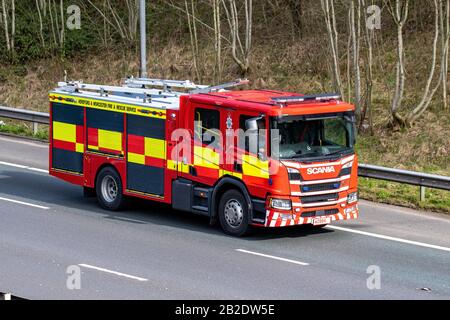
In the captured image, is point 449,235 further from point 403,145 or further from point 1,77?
point 1,77

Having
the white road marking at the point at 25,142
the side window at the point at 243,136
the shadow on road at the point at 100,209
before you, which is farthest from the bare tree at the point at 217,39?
the side window at the point at 243,136

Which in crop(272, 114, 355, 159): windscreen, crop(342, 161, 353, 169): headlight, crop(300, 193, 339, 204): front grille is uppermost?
crop(272, 114, 355, 159): windscreen

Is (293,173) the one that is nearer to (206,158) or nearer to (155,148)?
(206,158)

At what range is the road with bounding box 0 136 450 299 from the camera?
13953mm

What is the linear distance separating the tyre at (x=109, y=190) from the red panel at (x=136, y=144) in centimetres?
68

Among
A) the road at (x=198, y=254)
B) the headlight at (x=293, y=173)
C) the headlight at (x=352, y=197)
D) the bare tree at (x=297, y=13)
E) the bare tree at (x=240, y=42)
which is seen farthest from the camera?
the bare tree at (x=297, y=13)

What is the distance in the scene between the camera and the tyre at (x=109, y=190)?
1880 centimetres

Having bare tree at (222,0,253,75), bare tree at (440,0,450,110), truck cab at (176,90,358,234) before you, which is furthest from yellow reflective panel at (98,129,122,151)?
bare tree at (222,0,253,75)

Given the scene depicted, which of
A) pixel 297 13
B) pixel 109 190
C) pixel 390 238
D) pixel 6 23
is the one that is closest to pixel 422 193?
pixel 390 238

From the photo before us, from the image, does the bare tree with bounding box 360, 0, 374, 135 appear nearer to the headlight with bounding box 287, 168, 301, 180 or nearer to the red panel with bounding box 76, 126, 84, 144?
the red panel with bounding box 76, 126, 84, 144

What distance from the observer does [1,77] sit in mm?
34156

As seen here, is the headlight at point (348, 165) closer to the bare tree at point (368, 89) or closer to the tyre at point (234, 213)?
the tyre at point (234, 213)

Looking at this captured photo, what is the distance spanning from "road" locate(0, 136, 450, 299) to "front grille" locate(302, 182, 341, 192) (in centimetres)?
83
